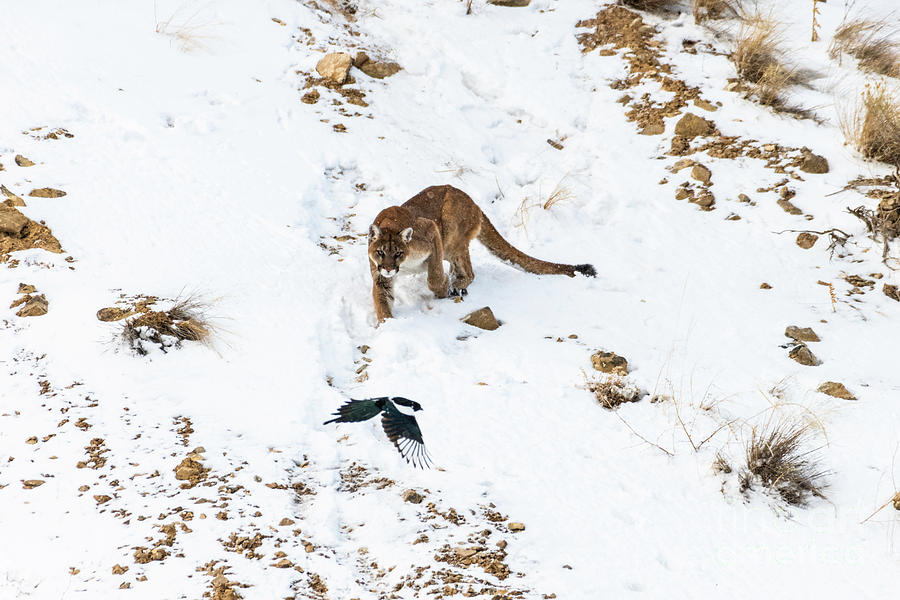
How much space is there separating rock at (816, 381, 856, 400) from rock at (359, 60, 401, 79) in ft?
24.2

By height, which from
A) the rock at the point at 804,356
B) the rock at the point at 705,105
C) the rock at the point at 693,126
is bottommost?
the rock at the point at 804,356

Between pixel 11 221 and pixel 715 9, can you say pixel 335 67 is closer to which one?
pixel 11 221

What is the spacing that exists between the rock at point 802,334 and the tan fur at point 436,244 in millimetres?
1949

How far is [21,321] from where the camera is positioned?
204 inches

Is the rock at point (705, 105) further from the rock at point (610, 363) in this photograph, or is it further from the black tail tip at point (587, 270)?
the rock at point (610, 363)

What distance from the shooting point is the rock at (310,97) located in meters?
9.05

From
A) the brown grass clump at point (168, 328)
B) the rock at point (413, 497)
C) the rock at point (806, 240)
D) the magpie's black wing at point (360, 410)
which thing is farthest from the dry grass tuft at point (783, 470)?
the brown grass clump at point (168, 328)

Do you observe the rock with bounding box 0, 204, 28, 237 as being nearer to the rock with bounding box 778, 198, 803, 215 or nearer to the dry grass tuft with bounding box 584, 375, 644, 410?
the dry grass tuft with bounding box 584, 375, 644, 410

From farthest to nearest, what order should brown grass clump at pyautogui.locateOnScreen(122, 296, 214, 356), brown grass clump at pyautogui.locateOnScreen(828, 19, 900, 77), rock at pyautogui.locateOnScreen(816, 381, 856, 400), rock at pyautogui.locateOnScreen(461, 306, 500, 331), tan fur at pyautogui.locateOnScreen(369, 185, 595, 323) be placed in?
brown grass clump at pyautogui.locateOnScreen(828, 19, 900, 77)
tan fur at pyautogui.locateOnScreen(369, 185, 595, 323)
rock at pyautogui.locateOnScreen(461, 306, 500, 331)
brown grass clump at pyautogui.locateOnScreen(122, 296, 214, 356)
rock at pyautogui.locateOnScreen(816, 381, 856, 400)

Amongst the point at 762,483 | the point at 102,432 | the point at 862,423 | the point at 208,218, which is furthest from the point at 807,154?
the point at 102,432

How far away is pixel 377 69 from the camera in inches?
388

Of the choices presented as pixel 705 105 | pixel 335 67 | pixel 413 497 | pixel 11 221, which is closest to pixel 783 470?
pixel 413 497

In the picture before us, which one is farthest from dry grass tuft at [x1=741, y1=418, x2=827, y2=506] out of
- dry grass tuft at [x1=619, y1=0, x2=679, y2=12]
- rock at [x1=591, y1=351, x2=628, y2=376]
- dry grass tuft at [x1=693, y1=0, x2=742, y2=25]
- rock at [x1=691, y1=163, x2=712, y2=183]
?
dry grass tuft at [x1=619, y1=0, x2=679, y2=12]

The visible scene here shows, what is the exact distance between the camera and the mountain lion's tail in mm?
6977
